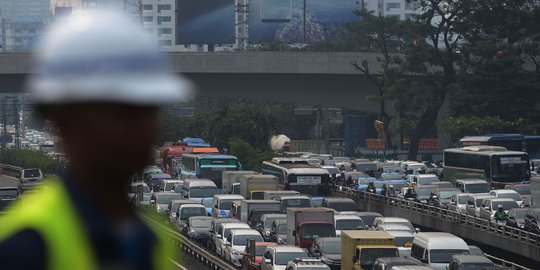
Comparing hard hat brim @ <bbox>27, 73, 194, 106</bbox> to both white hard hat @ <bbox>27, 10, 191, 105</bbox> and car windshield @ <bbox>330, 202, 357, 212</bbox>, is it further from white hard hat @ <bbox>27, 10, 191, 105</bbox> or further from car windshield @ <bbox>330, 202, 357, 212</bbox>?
car windshield @ <bbox>330, 202, 357, 212</bbox>

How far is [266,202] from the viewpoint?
41.8 meters

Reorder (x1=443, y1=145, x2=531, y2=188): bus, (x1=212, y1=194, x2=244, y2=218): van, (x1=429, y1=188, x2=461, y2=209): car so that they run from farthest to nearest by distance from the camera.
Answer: (x1=443, y1=145, x2=531, y2=188): bus
(x1=429, y1=188, x2=461, y2=209): car
(x1=212, y1=194, x2=244, y2=218): van

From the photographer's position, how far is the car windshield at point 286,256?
97.9 feet

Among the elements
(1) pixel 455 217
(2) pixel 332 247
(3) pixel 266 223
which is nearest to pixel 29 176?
(3) pixel 266 223

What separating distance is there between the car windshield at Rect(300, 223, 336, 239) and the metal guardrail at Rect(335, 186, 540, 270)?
13.3ft

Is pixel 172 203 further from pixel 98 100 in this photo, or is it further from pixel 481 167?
pixel 98 100

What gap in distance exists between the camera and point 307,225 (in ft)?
116

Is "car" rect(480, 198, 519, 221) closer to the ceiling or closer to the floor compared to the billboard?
closer to the floor

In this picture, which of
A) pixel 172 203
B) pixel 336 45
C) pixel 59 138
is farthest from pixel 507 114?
pixel 59 138

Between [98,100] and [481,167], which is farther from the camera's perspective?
[481,167]

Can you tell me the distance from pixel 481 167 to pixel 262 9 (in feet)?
244

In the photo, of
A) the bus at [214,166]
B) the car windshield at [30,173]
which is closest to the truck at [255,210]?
the bus at [214,166]

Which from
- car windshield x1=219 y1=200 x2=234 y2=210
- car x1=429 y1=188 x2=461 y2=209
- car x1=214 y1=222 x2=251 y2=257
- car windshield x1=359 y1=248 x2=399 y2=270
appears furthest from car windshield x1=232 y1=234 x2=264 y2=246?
car x1=429 y1=188 x2=461 y2=209

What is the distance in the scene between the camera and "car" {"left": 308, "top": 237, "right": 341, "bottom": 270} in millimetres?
31781
